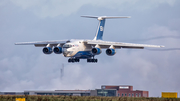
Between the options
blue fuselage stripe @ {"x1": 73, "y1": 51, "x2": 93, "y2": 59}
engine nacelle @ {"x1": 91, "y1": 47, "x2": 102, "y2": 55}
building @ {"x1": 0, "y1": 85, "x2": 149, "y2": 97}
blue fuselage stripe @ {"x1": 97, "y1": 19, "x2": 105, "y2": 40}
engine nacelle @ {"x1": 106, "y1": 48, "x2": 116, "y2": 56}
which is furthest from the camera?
building @ {"x1": 0, "y1": 85, "x2": 149, "y2": 97}

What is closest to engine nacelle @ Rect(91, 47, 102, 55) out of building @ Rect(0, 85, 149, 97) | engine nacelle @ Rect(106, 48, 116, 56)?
engine nacelle @ Rect(106, 48, 116, 56)

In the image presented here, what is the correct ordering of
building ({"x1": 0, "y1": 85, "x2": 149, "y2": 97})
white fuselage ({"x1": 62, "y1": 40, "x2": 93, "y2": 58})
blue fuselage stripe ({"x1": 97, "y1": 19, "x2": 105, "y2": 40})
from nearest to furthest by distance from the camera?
white fuselage ({"x1": 62, "y1": 40, "x2": 93, "y2": 58}) < blue fuselage stripe ({"x1": 97, "y1": 19, "x2": 105, "y2": 40}) < building ({"x1": 0, "y1": 85, "x2": 149, "y2": 97})

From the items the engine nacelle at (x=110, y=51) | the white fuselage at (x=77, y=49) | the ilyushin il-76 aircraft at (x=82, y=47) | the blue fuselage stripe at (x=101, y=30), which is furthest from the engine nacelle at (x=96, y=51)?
the blue fuselage stripe at (x=101, y=30)

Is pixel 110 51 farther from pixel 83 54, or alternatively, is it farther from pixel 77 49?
pixel 77 49

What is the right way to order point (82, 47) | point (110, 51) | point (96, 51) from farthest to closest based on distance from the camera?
point (82, 47) < point (96, 51) < point (110, 51)

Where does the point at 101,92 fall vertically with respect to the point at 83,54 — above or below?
below

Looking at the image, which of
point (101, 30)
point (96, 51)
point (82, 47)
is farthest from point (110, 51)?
point (101, 30)

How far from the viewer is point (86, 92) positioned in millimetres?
82000

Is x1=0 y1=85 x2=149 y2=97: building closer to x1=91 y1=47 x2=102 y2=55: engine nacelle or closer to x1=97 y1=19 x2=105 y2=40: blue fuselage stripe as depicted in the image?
x1=97 y1=19 x2=105 y2=40: blue fuselage stripe

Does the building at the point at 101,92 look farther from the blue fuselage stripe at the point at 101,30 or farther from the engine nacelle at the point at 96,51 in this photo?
the engine nacelle at the point at 96,51

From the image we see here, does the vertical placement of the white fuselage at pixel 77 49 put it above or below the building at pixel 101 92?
above

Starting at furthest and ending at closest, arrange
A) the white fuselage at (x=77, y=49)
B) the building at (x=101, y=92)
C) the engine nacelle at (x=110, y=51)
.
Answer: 1. the building at (x=101, y=92)
2. the engine nacelle at (x=110, y=51)
3. the white fuselage at (x=77, y=49)

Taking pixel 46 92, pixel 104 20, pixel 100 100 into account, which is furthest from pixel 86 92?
pixel 100 100

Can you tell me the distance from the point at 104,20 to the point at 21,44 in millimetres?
14427
